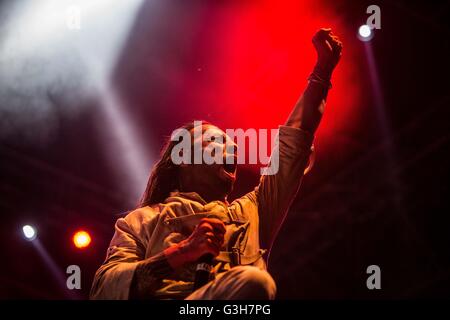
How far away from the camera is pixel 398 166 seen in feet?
21.2

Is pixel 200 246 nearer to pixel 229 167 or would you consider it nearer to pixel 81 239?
pixel 229 167

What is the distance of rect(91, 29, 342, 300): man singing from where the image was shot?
294 cm

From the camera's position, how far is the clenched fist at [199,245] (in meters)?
2.92

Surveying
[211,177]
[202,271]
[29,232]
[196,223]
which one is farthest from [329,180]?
[202,271]

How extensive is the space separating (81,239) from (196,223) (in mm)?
2969

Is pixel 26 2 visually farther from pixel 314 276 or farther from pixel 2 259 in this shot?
pixel 314 276

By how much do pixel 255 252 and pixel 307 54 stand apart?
2407mm

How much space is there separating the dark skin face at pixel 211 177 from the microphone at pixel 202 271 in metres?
0.68

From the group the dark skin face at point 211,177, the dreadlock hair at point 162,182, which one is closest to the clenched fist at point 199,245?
the dark skin face at point 211,177

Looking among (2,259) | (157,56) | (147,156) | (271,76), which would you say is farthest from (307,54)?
(2,259)

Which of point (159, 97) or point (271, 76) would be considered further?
point (159, 97)

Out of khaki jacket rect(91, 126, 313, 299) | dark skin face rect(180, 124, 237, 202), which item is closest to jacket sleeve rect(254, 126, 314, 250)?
A: khaki jacket rect(91, 126, 313, 299)

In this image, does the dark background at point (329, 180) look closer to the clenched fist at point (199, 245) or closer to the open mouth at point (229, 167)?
the open mouth at point (229, 167)

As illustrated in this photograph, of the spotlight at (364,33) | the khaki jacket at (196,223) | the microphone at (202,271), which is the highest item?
the spotlight at (364,33)
